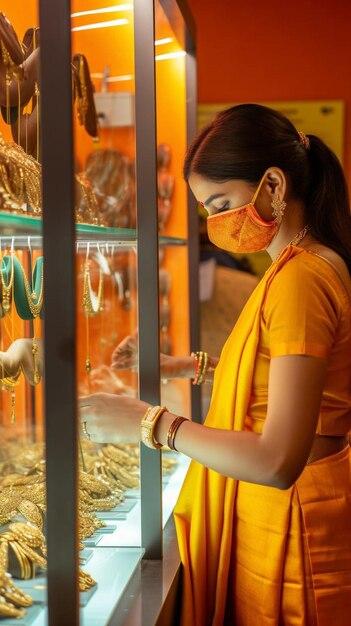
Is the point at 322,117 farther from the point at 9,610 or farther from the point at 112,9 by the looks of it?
the point at 9,610

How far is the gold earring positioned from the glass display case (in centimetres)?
23

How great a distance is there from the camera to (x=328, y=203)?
1257mm

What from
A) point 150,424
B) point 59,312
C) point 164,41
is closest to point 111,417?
point 150,424

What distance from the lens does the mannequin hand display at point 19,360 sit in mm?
1184

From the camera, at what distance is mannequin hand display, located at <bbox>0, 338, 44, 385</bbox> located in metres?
1.18

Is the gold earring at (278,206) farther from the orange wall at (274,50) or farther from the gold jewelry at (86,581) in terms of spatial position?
the orange wall at (274,50)

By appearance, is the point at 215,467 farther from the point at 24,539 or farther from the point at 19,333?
the point at 19,333

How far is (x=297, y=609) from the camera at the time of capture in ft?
3.96

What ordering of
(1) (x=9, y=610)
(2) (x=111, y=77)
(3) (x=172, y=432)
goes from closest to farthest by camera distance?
(1) (x=9, y=610), (3) (x=172, y=432), (2) (x=111, y=77)

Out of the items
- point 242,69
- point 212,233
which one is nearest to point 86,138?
point 212,233

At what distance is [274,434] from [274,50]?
2931mm

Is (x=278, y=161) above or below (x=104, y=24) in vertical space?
below

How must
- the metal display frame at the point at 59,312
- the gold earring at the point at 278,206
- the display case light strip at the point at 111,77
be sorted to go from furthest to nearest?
the display case light strip at the point at 111,77, the gold earring at the point at 278,206, the metal display frame at the point at 59,312

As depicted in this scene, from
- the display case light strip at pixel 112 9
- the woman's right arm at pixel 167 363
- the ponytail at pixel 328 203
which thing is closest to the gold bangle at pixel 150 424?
the ponytail at pixel 328 203
